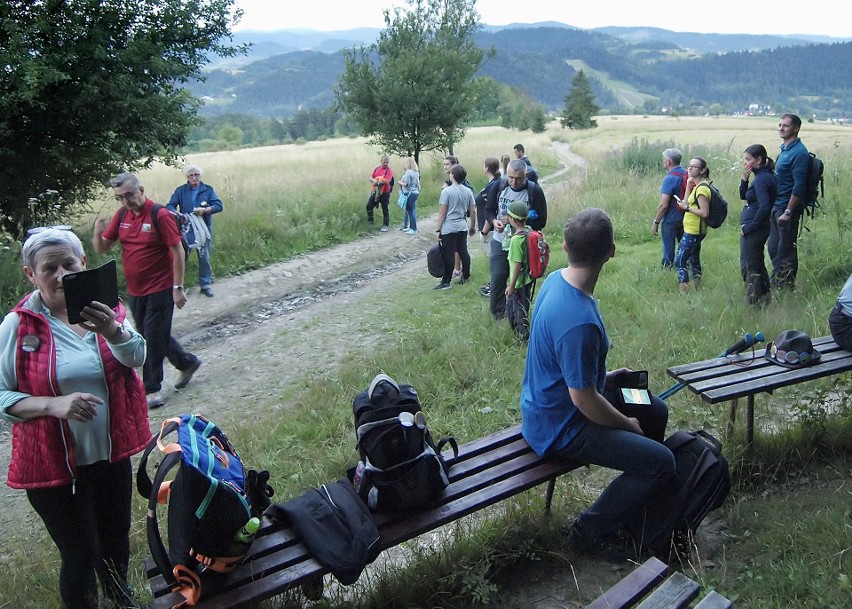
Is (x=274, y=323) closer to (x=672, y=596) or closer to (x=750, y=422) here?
(x=750, y=422)

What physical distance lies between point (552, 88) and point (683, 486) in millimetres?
205794

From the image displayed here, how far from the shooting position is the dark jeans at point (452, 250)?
9062 millimetres

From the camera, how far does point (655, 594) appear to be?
228 centimetres

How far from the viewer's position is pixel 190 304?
29.2 feet

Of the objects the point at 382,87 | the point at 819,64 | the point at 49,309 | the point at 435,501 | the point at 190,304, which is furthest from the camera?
the point at 819,64

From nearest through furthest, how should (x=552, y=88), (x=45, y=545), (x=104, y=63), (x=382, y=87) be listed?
(x=45, y=545), (x=104, y=63), (x=382, y=87), (x=552, y=88)

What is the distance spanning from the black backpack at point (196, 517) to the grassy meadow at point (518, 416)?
51cm

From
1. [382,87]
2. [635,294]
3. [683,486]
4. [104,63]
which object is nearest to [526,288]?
[635,294]

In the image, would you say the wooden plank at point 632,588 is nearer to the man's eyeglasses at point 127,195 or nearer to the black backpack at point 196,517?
the black backpack at point 196,517

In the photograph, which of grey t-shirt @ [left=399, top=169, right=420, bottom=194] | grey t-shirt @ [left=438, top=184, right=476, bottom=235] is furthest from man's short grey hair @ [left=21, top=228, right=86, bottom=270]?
grey t-shirt @ [left=399, top=169, right=420, bottom=194]

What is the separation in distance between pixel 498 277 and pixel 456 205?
2.30 meters

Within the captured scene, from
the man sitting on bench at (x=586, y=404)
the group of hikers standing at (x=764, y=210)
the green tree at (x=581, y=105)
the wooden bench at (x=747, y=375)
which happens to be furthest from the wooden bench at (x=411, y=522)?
the green tree at (x=581, y=105)

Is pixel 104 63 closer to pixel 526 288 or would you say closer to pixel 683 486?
pixel 526 288

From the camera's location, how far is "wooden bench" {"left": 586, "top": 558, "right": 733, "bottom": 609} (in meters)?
2.19
